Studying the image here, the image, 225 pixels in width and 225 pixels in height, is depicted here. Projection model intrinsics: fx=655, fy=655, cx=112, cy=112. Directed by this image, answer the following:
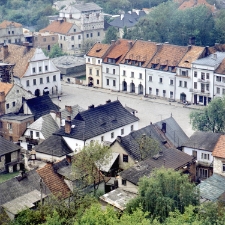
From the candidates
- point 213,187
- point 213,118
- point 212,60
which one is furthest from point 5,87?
point 213,187

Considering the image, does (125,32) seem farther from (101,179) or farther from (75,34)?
(101,179)

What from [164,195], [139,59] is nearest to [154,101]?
[139,59]

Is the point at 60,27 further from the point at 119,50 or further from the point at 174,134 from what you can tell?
the point at 174,134

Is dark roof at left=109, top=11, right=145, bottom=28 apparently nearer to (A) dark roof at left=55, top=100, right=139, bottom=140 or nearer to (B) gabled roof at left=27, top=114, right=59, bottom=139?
(A) dark roof at left=55, top=100, right=139, bottom=140

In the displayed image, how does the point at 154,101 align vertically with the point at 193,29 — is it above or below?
below

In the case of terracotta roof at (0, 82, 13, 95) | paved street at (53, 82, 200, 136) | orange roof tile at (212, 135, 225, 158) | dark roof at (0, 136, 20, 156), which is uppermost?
terracotta roof at (0, 82, 13, 95)

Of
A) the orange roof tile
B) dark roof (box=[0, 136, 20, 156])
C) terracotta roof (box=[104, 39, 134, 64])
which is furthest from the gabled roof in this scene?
terracotta roof (box=[104, 39, 134, 64])

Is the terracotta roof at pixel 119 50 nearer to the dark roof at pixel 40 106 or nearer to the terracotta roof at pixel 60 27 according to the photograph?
the dark roof at pixel 40 106
